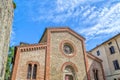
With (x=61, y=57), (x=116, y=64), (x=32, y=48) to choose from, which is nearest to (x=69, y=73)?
(x=61, y=57)

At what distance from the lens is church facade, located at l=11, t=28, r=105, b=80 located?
62.2 ft

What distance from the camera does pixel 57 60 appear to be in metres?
21.6

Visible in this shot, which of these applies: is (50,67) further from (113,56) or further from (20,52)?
(113,56)

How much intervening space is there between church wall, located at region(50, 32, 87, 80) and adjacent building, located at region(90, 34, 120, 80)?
8760 millimetres

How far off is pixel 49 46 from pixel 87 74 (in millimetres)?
7711

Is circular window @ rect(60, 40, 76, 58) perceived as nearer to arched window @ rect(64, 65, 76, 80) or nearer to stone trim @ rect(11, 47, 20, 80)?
arched window @ rect(64, 65, 76, 80)

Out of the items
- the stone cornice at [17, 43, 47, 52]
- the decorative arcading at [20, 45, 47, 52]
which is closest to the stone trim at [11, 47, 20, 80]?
the stone cornice at [17, 43, 47, 52]

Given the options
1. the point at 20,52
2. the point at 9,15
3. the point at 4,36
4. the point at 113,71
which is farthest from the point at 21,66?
the point at 113,71

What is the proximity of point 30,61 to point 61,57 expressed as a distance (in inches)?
204

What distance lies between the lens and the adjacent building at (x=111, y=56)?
28484 millimetres

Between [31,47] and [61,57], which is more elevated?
[31,47]

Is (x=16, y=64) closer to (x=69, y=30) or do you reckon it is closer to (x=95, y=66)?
(x=69, y=30)

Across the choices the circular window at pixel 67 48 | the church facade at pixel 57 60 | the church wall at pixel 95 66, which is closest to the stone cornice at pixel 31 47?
the church facade at pixel 57 60

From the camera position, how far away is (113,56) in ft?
97.4
